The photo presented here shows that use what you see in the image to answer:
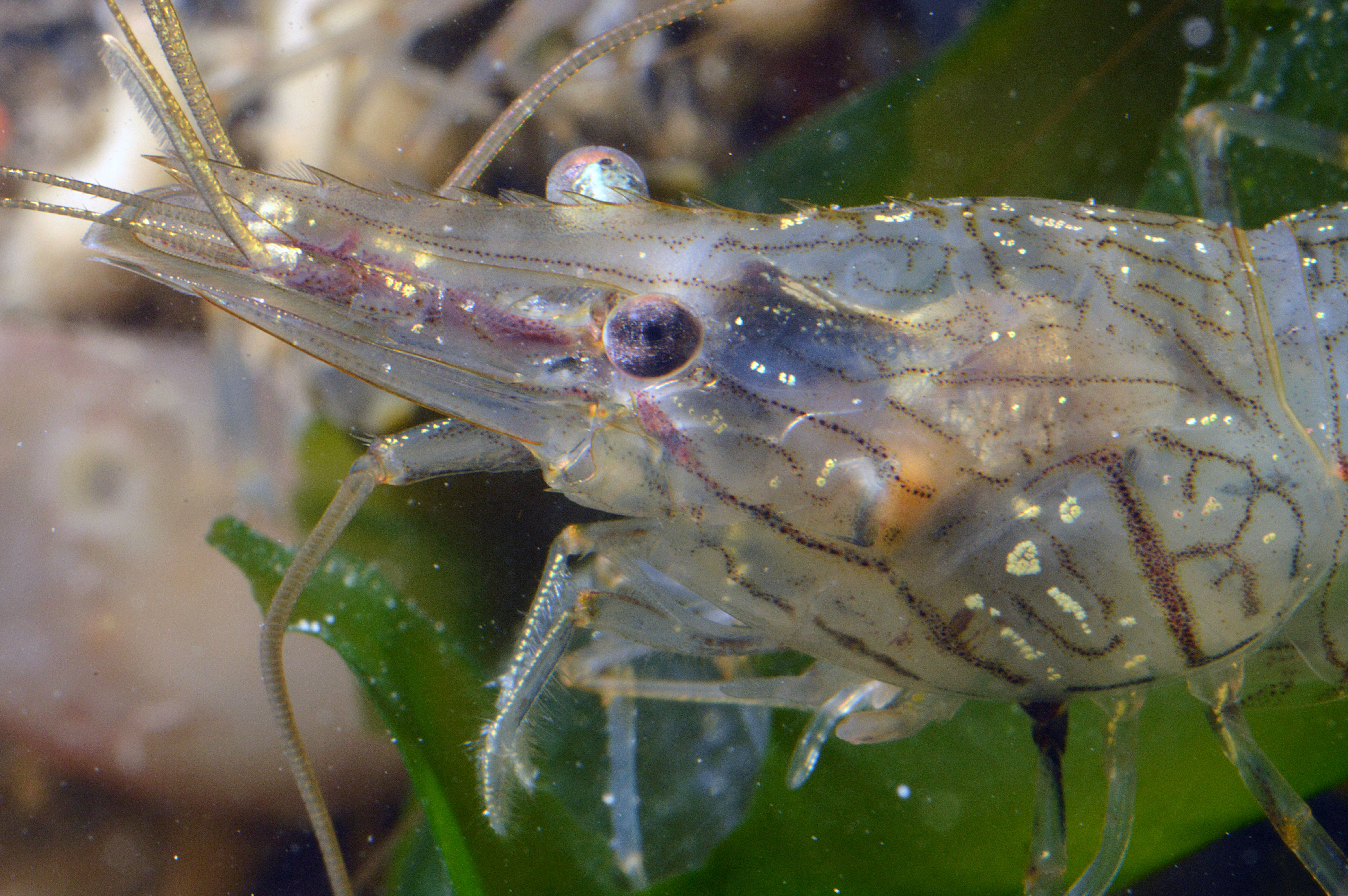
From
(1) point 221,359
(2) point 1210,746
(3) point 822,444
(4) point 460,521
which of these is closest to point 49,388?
(1) point 221,359

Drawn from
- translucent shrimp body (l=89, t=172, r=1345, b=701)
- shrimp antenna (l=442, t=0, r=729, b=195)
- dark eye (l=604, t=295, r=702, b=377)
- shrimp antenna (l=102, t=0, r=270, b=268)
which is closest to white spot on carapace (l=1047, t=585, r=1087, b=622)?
translucent shrimp body (l=89, t=172, r=1345, b=701)

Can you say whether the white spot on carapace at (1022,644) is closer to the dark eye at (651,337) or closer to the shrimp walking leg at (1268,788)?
the shrimp walking leg at (1268,788)

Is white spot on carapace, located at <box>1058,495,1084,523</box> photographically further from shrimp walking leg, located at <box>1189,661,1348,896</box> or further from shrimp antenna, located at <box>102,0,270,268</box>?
shrimp antenna, located at <box>102,0,270,268</box>

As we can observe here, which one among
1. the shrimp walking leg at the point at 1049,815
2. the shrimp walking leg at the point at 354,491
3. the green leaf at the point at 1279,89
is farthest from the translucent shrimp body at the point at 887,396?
the green leaf at the point at 1279,89

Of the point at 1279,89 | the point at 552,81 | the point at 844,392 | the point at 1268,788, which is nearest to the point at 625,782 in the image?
the point at 844,392

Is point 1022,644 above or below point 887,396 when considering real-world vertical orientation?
below

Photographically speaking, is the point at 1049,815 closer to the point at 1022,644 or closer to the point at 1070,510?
the point at 1022,644
